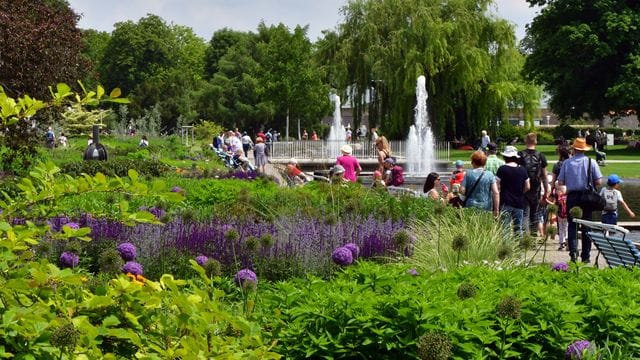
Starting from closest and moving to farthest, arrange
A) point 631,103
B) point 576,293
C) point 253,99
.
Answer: point 576,293 → point 631,103 → point 253,99

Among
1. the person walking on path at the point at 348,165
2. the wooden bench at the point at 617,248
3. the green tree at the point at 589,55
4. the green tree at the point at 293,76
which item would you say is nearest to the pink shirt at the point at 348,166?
the person walking on path at the point at 348,165

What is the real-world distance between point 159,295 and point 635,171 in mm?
36193

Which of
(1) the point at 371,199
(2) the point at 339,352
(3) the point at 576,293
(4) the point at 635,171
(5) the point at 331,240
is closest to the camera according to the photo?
(2) the point at 339,352

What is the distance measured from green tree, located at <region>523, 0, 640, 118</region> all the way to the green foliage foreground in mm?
46207

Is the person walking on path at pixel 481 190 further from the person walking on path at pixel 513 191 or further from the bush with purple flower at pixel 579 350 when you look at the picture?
the bush with purple flower at pixel 579 350

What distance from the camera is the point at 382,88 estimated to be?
4759 cm

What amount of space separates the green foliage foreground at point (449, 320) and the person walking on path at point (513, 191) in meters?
6.61

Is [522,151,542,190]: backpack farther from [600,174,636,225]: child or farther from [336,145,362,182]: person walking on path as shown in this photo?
[336,145,362,182]: person walking on path

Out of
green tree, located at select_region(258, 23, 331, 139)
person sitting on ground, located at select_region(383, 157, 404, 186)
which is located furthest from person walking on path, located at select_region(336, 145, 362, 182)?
green tree, located at select_region(258, 23, 331, 139)

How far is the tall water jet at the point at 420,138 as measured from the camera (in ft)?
148

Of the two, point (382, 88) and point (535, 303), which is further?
point (382, 88)

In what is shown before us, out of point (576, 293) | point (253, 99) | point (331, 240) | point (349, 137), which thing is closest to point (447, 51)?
point (349, 137)

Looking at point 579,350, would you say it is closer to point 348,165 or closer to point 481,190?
point 481,190

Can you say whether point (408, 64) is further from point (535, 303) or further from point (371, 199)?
point (535, 303)
